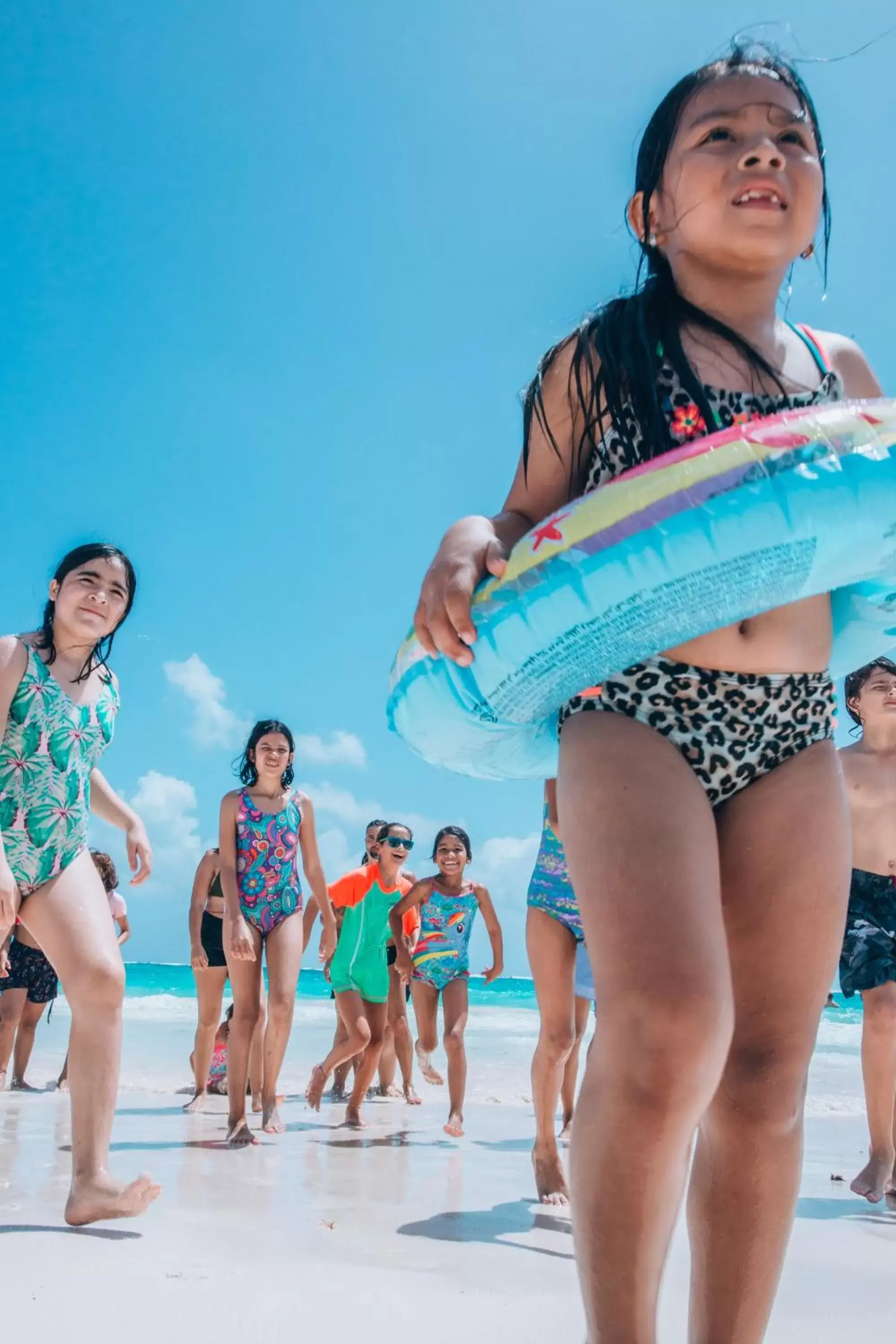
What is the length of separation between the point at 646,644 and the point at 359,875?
7883 millimetres

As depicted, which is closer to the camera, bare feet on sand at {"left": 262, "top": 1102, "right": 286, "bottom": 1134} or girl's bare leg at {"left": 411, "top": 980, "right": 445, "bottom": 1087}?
bare feet on sand at {"left": 262, "top": 1102, "right": 286, "bottom": 1134}

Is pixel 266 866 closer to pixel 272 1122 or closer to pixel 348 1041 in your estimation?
pixel 272 1122

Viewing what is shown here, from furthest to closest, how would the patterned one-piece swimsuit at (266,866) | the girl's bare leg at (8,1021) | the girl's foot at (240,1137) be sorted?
the girl's bare leg at (8,1021) → the patterned one-piece swimsuit at (266,866) → the girl's foot at (240,1137)

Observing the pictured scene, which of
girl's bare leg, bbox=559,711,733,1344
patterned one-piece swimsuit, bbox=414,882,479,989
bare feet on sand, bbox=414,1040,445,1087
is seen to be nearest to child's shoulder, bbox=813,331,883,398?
girl's bare leg, bbox=559,711,733,1344

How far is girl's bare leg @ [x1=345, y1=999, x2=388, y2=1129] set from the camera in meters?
7.40

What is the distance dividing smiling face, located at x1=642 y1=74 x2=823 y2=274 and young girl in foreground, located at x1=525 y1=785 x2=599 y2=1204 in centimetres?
280

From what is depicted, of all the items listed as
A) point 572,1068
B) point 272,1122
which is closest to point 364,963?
point 572,1068

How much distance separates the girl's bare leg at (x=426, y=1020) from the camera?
8.84 meters

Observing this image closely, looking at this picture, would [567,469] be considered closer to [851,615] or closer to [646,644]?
[646,644]

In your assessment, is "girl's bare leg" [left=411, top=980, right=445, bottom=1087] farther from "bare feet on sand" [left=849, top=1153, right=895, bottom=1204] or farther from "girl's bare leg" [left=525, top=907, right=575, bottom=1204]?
"bare feet on sand" [left=849, top=1153, right=895, bottom=1204]

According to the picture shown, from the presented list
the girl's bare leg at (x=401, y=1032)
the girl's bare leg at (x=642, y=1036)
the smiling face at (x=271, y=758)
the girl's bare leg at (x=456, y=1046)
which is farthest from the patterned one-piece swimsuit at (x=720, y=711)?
the girl's bare leg at (x=401, y=1032)

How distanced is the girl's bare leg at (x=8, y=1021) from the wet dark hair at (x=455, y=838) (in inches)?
144

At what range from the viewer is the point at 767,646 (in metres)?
1.92

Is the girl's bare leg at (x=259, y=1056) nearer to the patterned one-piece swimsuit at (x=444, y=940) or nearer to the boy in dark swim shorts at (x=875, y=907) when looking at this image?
the patterned one-piece swimsuit at (x=444, y=940)
